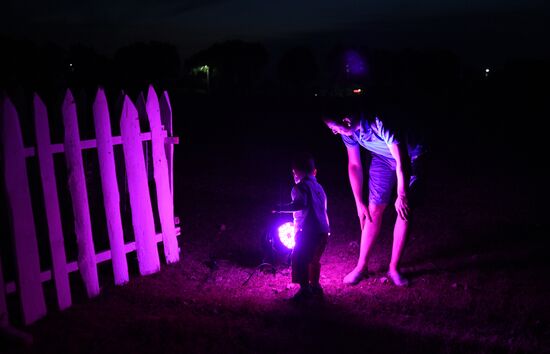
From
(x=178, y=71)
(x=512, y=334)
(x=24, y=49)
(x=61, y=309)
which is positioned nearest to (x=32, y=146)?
(x=61, y=309)

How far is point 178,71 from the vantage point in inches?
2862

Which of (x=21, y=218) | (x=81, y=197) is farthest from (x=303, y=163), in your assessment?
(x=21, y=218)

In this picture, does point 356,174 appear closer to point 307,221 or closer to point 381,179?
point 381,179

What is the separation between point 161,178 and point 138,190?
0.36 m

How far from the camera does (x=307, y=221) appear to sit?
177 inches

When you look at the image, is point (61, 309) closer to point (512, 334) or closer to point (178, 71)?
point (512, 334)

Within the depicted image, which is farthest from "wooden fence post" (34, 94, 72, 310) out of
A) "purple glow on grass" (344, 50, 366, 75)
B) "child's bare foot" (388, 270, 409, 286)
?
"child's bare foot" (388, 270, 409, 286)

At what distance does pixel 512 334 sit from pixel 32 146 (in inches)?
169

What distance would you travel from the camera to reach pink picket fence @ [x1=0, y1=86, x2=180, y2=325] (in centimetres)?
411

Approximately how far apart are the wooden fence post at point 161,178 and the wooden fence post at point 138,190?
0.67 ft

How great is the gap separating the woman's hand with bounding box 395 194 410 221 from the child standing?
2.39ft

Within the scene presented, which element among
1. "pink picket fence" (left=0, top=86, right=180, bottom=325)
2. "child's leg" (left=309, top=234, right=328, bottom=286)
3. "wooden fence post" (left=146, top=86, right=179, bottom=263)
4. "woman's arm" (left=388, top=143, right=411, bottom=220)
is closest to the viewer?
"pink picket fence" (left=0, top=86, right=180, bottom=325)

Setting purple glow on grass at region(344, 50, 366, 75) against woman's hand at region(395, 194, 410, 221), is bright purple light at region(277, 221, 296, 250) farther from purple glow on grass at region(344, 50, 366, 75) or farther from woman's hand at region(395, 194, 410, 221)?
purple glow on grass at region(344, 50, 366, 75)

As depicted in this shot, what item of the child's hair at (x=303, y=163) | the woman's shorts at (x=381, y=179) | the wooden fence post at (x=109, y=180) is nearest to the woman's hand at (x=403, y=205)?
the woman's shorts at (x=381, y=179)
